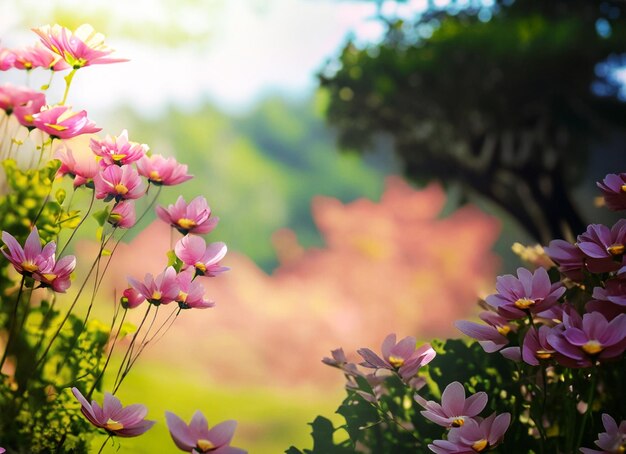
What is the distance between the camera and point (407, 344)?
2.53ft

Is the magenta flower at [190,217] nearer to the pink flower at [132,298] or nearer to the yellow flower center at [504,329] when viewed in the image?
the pink flower at [132,298]

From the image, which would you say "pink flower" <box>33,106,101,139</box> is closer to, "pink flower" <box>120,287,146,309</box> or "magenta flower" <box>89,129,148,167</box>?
"magenta flower" <box>89,129,148,167</box>

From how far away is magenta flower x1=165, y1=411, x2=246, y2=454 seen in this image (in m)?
0.59

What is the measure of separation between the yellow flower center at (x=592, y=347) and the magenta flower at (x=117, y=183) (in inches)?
21.6

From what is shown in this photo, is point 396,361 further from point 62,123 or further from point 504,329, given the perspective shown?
point 62,123

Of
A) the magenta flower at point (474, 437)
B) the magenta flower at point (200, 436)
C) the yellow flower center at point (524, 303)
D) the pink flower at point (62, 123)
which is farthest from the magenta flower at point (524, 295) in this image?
the pink flower at point (62, 123)

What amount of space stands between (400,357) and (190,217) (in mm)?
307

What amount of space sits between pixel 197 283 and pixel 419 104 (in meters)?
3.59

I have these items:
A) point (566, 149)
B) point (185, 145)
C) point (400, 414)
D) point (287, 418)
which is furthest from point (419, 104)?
point (400, 414)

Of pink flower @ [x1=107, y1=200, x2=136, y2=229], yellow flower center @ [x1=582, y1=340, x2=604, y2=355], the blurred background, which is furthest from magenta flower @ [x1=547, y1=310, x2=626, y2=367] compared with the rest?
the blurred background

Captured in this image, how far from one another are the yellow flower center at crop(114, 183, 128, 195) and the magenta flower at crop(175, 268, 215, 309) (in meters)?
0.13

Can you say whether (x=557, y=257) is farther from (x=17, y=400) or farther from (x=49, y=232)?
(x=17, y=400)

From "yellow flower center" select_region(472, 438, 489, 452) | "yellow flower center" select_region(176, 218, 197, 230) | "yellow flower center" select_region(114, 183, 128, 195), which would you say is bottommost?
"yellow flower center" select_region(472, 438, 489, 452)

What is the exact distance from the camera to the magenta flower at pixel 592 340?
63 centimetres
